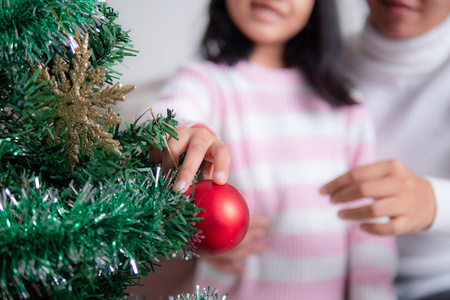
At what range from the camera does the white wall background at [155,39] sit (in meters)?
0.81

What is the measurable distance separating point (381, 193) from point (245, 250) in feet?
0.92

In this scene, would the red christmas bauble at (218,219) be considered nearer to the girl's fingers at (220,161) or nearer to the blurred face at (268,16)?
the girl's fingers at (220,161)

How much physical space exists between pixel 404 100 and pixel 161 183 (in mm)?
729

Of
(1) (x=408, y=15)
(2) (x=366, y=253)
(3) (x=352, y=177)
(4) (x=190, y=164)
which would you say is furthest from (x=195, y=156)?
(1) (x=408, y=15)

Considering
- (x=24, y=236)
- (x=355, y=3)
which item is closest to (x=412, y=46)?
(x=355, y=3)

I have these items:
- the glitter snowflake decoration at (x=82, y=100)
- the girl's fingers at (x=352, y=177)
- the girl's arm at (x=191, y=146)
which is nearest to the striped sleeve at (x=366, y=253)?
the girl's fingers at (x=352, y=177)

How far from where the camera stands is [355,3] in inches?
43.2

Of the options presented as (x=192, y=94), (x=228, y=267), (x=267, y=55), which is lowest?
(x=228, y=267)

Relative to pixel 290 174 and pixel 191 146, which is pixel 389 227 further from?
pixel 191 146

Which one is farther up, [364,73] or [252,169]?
[364,73]

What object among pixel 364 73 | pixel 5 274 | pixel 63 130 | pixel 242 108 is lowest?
pixel 5 274

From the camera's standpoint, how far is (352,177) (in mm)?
570

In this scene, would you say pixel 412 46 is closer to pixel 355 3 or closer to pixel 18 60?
pixel 355 3

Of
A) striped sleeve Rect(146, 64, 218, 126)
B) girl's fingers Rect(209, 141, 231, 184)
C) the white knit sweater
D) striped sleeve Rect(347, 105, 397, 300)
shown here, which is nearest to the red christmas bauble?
girl's fingers Rect(209, 141, 231, 184)
